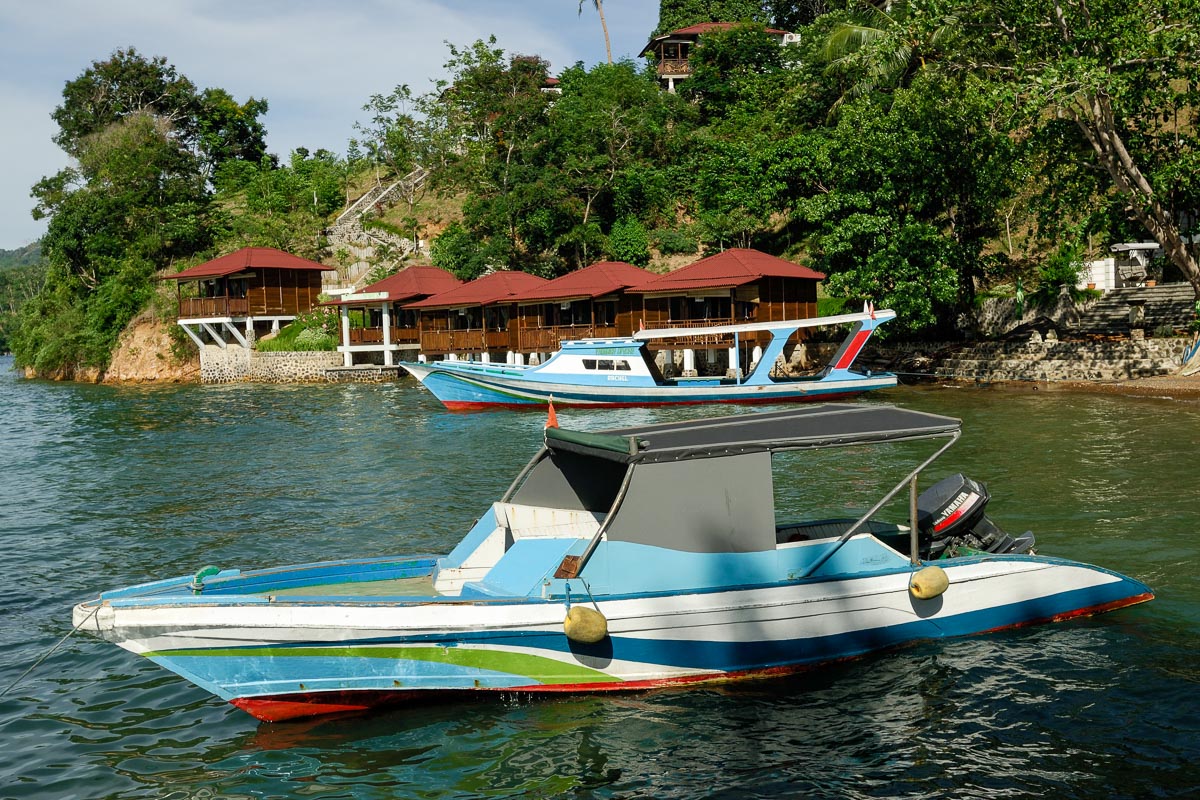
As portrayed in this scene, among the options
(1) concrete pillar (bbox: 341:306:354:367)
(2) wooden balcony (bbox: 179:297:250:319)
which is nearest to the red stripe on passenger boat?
(1) concrete pillar (bbox: 341:306:354:367)

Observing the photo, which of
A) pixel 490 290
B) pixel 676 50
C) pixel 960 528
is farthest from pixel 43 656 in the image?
pixel 676 50

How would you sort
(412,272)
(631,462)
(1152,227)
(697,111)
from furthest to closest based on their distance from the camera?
(697,111) → (412,272) → (1152,227) → (631,462)

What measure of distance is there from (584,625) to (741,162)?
138 ft

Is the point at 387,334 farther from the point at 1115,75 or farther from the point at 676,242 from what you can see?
the point at 1115,75

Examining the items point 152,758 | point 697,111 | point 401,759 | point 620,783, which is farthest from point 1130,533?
point 697,111

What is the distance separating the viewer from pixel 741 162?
47.1 meters

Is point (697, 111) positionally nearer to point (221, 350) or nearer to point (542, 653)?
point (221, 350)

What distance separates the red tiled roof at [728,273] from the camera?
1484 inches

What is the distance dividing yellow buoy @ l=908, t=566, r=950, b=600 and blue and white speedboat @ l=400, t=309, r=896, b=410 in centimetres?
2335

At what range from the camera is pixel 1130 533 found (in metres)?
13.3

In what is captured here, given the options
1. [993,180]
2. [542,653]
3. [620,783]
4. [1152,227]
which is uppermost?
[993,180]

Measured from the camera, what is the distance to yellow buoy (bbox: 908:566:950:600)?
893 cm

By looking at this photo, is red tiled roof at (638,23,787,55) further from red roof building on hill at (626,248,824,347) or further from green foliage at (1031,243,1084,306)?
green foliage at (1031,243,1084,306)

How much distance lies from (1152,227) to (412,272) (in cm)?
3568
